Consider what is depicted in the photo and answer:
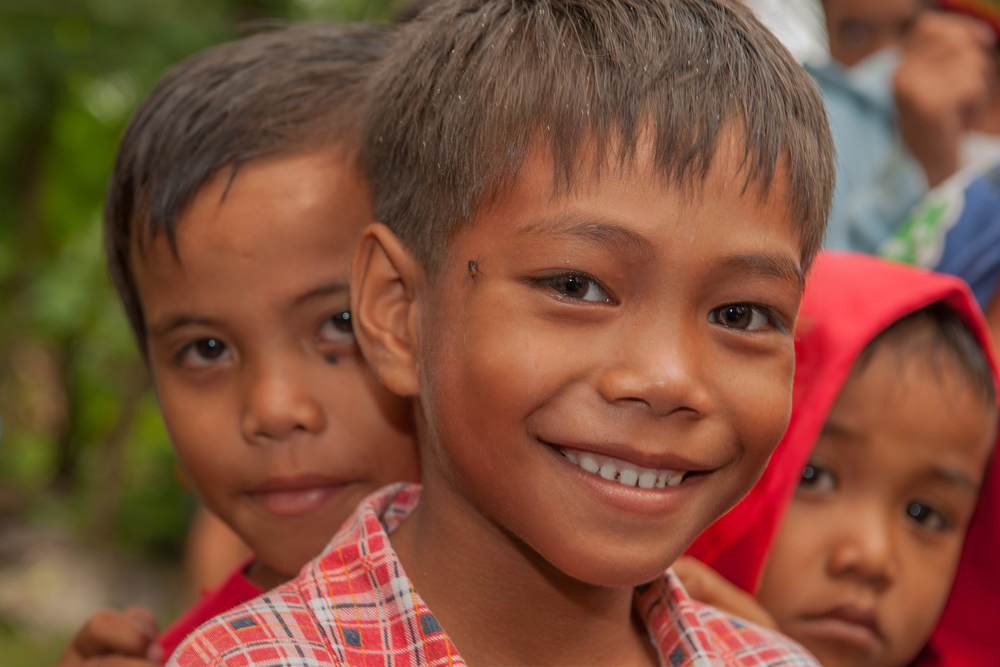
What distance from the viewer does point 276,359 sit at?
1.60m

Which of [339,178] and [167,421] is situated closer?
[339,178]

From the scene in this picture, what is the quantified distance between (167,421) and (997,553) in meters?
1.66

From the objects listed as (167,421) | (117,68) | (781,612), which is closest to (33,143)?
(117,68)

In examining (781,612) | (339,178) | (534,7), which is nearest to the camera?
(534,7)

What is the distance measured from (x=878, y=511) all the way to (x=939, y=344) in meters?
0.34

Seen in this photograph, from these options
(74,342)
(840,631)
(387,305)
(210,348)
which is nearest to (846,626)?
(840,631)

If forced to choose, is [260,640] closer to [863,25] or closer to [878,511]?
[878,511]

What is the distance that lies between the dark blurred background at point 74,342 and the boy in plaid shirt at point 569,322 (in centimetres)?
452

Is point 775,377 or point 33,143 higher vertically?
point 775,377

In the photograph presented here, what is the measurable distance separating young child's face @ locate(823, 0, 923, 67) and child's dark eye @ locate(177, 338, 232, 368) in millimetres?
2641

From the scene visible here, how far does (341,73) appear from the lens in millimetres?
1768

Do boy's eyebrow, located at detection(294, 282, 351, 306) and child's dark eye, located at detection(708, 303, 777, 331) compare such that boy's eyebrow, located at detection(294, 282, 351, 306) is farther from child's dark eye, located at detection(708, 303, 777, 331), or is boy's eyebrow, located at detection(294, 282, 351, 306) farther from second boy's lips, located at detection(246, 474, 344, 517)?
child's dark eye, located at detection(708, 303, 777, 331)

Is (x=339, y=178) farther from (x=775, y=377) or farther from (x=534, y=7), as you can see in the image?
(x=775, y=377)

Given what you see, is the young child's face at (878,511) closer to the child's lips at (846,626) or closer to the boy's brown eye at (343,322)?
the child's lips at (846,626)
